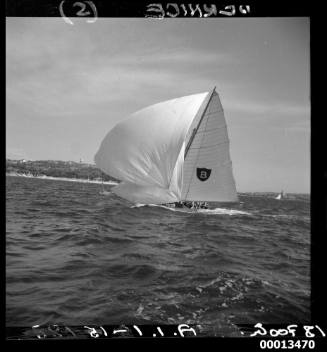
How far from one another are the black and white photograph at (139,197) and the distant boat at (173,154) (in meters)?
0.03

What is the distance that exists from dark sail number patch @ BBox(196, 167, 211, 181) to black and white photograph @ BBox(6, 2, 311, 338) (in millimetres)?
546

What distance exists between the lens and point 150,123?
280 centimetres

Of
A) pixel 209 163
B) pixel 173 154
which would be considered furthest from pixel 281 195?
pixel 173 154

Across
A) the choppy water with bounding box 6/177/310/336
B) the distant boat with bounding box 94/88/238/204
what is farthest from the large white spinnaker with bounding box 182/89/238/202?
the choppy water with bounding box 6/177/310/336

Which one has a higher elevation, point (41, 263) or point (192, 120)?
point (192, 120)

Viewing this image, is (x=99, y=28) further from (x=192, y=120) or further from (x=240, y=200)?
(x=240, y=200)

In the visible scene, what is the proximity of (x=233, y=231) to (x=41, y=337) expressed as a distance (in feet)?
5.83

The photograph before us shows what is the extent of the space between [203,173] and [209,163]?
0.16 metres

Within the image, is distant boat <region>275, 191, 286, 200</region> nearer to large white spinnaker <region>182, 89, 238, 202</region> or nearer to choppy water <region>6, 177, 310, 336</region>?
choppy water <region>6, 177, 310, 336</region>

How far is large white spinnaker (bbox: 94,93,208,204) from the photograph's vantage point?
8.90ft

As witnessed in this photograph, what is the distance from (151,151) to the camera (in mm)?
3057

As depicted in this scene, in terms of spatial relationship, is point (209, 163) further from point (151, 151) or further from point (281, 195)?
point (281, 195)

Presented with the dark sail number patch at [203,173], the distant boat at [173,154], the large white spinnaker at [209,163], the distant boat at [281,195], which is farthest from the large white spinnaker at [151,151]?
the distant boat at [281,195]
